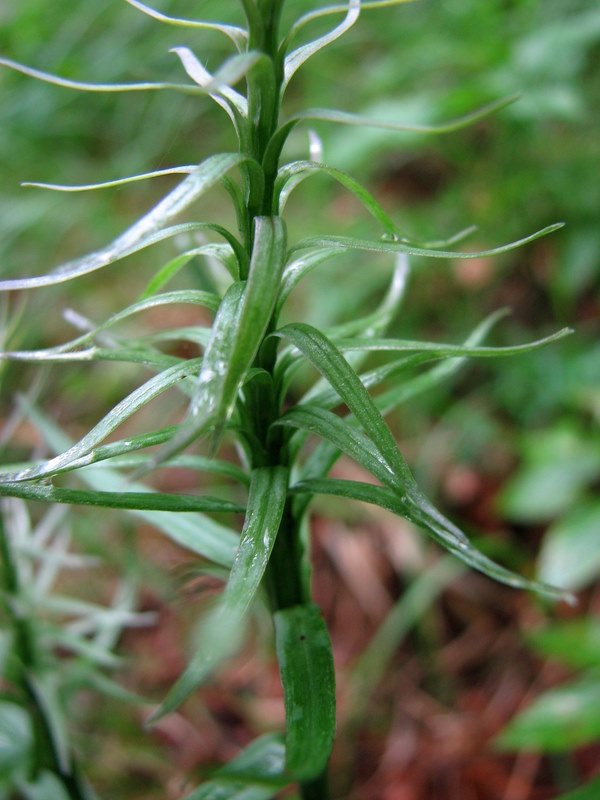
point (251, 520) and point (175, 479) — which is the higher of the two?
point (251, 520)

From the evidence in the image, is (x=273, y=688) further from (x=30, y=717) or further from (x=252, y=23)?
(x=252, y=23)

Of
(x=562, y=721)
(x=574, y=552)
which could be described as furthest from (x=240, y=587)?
(x=574, y=552)

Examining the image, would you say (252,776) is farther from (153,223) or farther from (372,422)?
(153,223)

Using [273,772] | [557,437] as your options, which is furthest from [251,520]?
[557,437]

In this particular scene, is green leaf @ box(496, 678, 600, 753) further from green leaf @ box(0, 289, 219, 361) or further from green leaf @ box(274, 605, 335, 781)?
green leaf @ box(0, 289, 219, 361)

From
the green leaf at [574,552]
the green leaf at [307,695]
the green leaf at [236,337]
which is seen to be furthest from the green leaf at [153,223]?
the green leaf at [574,552]

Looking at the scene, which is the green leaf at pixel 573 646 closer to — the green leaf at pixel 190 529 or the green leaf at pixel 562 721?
the green leaf at pixel 562 721

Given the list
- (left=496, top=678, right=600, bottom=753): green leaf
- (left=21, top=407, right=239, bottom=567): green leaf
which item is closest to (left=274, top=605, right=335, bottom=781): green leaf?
(left=21, top=407, right=239, bottom=567): green leaf
